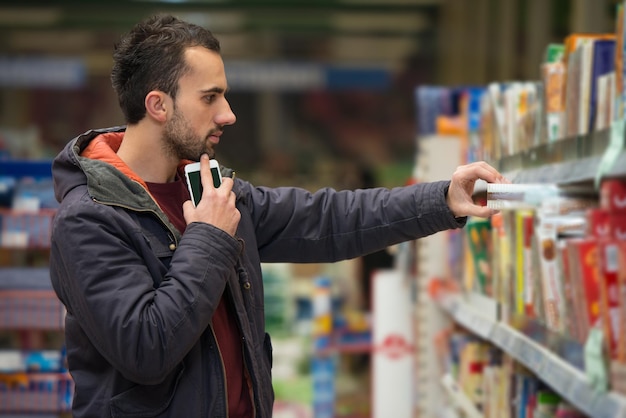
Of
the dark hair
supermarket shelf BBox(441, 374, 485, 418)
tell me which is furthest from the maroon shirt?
supermarket shelf BBox(441, 374, 485, 418)

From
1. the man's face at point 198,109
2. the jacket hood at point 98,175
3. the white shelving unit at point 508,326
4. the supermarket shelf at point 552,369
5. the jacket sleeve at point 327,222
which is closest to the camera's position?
the supermarket shelf at point 552,369

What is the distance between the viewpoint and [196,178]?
2.10 metres

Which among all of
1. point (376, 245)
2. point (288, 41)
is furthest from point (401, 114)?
point (376, 245)

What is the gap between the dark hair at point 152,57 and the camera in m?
2.10

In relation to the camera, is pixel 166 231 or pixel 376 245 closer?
pixel 166 231

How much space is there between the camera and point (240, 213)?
2.15m

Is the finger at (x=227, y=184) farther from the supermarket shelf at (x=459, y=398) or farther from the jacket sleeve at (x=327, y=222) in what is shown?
the supermarket shelf at (x=459, y=398)

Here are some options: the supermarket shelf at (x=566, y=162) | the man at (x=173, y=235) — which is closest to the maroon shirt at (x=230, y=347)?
the man at (x=173, y=235)

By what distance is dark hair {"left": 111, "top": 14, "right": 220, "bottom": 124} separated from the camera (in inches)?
82.7

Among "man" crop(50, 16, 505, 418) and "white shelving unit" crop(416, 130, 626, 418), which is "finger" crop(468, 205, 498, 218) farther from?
"white shelving unit" crop(416, 130, 626, 418)

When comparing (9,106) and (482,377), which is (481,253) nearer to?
(482,377)

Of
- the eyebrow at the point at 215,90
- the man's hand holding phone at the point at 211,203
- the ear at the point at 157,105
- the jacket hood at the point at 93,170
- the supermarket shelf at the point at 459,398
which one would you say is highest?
the eyebrow at the point at 215,90

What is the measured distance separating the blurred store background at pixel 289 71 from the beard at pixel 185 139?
7.73 meters

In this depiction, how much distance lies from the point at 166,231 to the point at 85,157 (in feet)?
0.88
